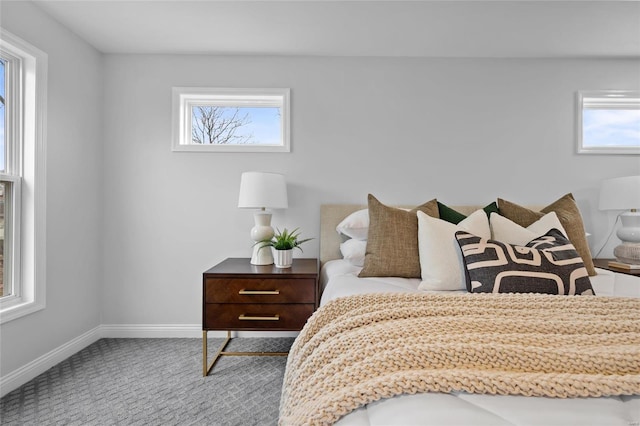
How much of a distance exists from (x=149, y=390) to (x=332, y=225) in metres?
1.64

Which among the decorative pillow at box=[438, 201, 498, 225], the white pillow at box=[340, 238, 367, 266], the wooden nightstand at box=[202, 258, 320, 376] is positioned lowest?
the wooden nightstand at box=[202, 258, 320, 376]

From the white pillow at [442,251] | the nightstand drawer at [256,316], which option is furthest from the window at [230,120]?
the white pillow at [442,251]

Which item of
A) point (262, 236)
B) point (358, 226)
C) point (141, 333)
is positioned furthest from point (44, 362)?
point (358, 226)

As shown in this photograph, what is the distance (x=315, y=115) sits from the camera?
2912mm

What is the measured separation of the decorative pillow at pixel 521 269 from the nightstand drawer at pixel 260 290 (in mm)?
976

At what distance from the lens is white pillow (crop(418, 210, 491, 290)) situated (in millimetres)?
1832

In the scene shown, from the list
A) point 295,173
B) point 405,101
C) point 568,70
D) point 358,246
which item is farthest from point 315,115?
point 568,70

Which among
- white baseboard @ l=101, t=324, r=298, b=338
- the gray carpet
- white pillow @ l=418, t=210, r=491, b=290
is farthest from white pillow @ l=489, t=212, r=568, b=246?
white baseboard @ l=101, t=324, r=298, b=338

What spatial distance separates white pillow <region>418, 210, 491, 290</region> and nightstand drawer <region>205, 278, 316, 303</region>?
723mm

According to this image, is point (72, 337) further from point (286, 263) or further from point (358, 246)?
point (358, 246)

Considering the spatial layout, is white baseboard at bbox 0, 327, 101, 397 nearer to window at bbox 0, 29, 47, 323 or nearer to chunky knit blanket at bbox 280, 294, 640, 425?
window at bbox 0, 29, 47, 323

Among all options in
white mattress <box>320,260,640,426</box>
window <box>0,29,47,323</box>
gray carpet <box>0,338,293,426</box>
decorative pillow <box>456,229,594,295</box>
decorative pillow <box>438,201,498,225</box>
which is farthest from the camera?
decorative pillow <box>438,201,498,225</box>

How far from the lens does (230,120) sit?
3064 millimetres

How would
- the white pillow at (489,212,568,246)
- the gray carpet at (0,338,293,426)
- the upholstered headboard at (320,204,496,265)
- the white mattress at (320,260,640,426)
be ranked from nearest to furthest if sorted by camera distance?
the white mattress at (320,260,640,426)
the gray carpet at (0,338,293,426)
the white pillow at (489,212,568,246)
the upholstered headboard at (320,204,496,265)
